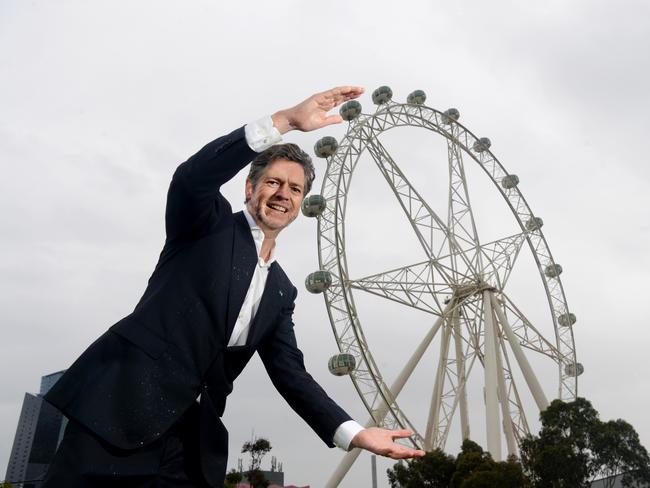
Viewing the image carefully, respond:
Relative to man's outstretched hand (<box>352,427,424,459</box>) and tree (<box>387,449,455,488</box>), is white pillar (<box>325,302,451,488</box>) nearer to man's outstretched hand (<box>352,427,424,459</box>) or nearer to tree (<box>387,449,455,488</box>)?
tree (<box>387,449,455,488</box>)

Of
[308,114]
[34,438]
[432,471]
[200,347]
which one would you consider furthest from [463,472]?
[34,438]

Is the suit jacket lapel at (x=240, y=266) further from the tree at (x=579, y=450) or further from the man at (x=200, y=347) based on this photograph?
Result: the tree at (x=579, y=450)

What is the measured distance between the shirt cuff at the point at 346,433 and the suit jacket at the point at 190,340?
0.11ft

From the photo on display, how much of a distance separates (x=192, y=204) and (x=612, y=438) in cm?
2100

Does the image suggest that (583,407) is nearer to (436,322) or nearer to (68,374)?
(436,322)

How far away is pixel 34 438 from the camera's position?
7812 cm

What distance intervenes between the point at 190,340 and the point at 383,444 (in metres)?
1.00

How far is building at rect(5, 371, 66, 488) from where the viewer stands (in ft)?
252

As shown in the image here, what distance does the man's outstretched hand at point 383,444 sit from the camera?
2756 mm

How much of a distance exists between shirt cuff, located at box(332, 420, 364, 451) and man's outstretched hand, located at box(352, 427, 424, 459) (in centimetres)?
2

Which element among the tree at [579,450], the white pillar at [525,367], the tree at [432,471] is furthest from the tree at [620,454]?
the tree at [432,471]

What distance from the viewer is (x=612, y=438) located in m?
19.9

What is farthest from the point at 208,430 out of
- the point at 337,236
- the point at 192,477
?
the point at 337,236

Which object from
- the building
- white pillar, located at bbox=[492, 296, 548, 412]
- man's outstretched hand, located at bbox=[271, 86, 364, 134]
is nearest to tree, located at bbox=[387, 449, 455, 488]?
white pillar, located at bbox=[492, 296, 548, 412]
